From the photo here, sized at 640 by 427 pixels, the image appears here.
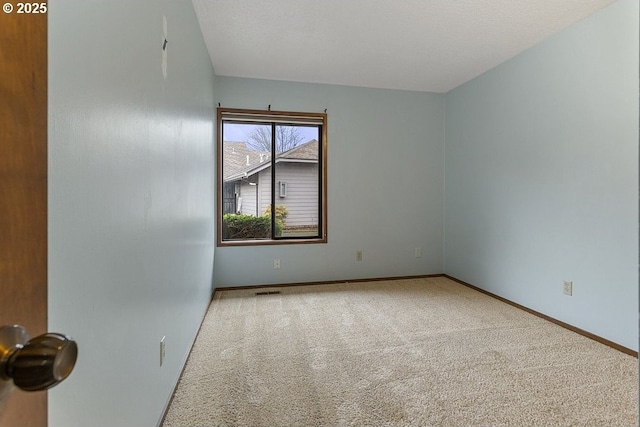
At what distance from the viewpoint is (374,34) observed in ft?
8.14

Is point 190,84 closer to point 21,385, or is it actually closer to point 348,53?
point 348,53

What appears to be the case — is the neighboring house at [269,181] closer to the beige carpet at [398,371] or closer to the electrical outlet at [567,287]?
the beige carpet at [398,371]

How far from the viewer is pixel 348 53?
9.24 feet

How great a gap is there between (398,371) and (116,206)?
5.61 ft

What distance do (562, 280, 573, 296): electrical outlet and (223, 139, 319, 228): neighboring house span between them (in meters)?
2.50

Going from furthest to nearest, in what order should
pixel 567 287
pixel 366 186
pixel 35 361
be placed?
1. pixel 366 186
2. pixel 567 287
3. pixel 35 361

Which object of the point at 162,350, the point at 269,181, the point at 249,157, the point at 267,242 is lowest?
the point at 162,350

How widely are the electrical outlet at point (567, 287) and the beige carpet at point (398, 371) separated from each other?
318 mm

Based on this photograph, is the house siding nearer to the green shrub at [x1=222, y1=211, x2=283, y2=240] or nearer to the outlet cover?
the green shrub at [x1=222, y1=211, x2=283, y2=240]

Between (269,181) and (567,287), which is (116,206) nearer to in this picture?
(269,181)

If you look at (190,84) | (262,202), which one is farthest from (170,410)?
(262,202)

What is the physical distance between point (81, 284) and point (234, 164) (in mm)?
2904

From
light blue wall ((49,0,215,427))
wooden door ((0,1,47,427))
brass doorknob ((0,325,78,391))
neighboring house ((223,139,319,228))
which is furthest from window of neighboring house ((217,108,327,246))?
brass doorknob ((0,325,78,391))

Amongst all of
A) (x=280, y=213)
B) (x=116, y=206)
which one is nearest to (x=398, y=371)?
(x=116, y=206)
